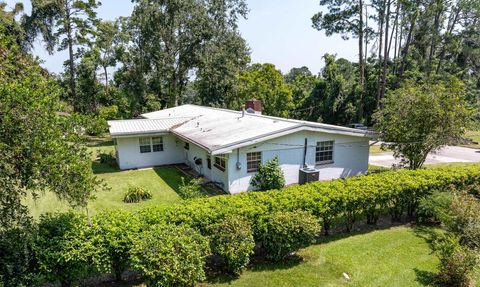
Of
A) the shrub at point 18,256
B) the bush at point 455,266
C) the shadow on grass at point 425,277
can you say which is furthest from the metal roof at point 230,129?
the bush at point 455,266

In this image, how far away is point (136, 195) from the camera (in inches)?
517

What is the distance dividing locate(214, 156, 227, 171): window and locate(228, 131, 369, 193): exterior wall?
0.78 meters

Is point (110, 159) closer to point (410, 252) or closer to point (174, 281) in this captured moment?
point (174, 281)

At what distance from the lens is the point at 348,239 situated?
9.16 meters

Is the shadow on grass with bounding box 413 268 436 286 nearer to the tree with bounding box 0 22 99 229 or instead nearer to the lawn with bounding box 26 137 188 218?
the tree with bounding box 0 22 99 229

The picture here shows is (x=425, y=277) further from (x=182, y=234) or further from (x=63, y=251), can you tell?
(x=63, y=251)

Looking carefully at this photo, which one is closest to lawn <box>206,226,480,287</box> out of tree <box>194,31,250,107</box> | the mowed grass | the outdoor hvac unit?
the mowed grass

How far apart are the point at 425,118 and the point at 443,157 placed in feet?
31.8

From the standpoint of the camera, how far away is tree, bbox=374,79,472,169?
1366 cm

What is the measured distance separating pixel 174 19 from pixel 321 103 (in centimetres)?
1784

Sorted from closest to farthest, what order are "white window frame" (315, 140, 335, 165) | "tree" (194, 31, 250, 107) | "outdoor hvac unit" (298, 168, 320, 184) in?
"outdoor hvac unit" (298, 168, 320, 184) < "white window frame" (315, 140, 335, 165) < "tree" (194, 31, 250, 107)

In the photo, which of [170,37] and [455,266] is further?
[170,37]

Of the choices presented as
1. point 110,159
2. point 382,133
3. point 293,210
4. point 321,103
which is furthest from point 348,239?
point 321,103

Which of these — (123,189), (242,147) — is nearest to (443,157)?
(242,147)
